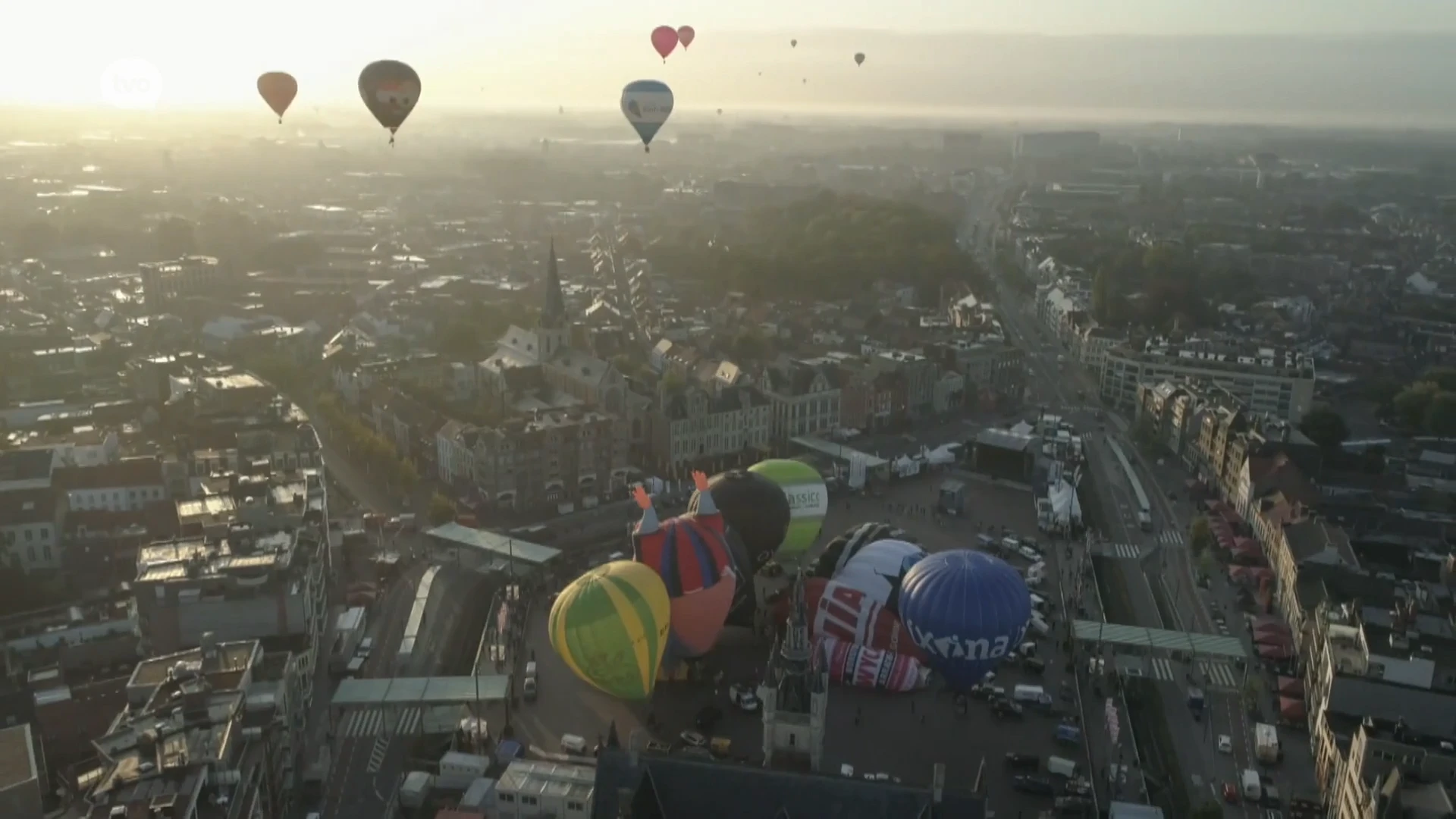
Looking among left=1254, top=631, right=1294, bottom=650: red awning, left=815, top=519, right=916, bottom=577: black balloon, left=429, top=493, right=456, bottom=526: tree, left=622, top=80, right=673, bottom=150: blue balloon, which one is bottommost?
left=1254, top=631, right=1294, bottom=650: red awning

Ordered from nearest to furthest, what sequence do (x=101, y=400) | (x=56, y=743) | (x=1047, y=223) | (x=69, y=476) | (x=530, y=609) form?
(x=56, y=743)
(x=530, y=609)
(x=69, y=476)
(x=101, y=400)
(x=1047, y=223)

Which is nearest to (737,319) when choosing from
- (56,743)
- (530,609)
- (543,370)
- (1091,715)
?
(543,370)

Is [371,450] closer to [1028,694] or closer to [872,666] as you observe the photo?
[872,666]

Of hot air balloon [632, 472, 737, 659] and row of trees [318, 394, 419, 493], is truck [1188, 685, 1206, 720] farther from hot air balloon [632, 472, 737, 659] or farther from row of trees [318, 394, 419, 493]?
row of trees [318, 394, 419, 493]

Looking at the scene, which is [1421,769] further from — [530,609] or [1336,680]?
[530,609]

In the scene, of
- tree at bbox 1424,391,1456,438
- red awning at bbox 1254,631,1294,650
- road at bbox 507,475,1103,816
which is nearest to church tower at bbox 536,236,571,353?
road at bbox 507,475,1103,816

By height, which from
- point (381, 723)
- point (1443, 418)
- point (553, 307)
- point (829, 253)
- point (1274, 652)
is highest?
point (553, 307)

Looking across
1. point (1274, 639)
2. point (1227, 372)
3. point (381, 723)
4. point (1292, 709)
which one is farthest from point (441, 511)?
point (1227, 372)
